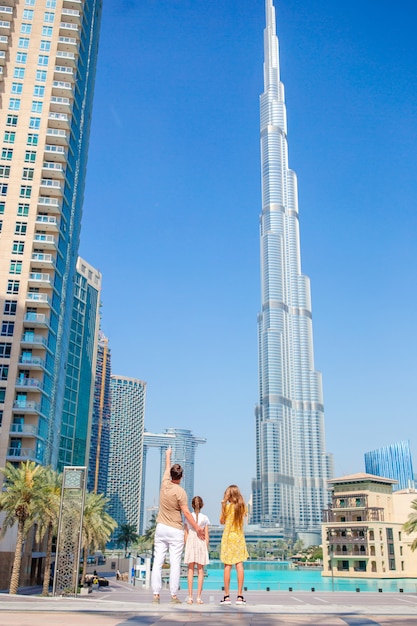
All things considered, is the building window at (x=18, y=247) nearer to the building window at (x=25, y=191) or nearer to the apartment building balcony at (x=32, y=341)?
the building window at (x=25, y=191)

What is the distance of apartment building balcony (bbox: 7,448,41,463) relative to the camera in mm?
60031

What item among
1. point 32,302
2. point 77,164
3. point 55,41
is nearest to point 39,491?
point 32,302

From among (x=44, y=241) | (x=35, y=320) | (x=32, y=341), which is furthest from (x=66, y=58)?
(x=32, y=341)

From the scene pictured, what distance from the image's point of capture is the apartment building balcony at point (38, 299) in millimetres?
65375

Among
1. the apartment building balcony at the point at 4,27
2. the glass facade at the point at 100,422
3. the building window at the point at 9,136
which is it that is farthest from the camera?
the glass facade at the point at 100,422

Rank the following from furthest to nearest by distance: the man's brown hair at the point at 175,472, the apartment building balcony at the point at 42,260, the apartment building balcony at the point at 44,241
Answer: the apartment building balcony at the point at 44,241 → the apartment building balcony at the point at 42,260 → the man's brown hair at the point at 175,472

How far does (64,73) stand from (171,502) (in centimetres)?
7358

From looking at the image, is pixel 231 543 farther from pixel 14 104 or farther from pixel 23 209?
pixel 14 104

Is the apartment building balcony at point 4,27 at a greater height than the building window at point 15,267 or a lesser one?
greater

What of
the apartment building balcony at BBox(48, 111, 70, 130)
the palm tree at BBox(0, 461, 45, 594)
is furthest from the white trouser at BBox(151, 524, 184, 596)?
the apartment building balcony at BBox(48, 111, 70, 130)

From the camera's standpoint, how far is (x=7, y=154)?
70625 millimetres

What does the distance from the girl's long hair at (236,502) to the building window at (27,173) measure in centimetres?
→ 6514

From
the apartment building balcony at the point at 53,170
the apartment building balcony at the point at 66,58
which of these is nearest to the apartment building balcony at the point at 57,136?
the apartment building balcony at the point at 53,170

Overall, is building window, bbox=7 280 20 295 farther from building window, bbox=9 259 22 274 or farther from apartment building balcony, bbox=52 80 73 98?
apartment building balcony, bbox=52 80 73 98
